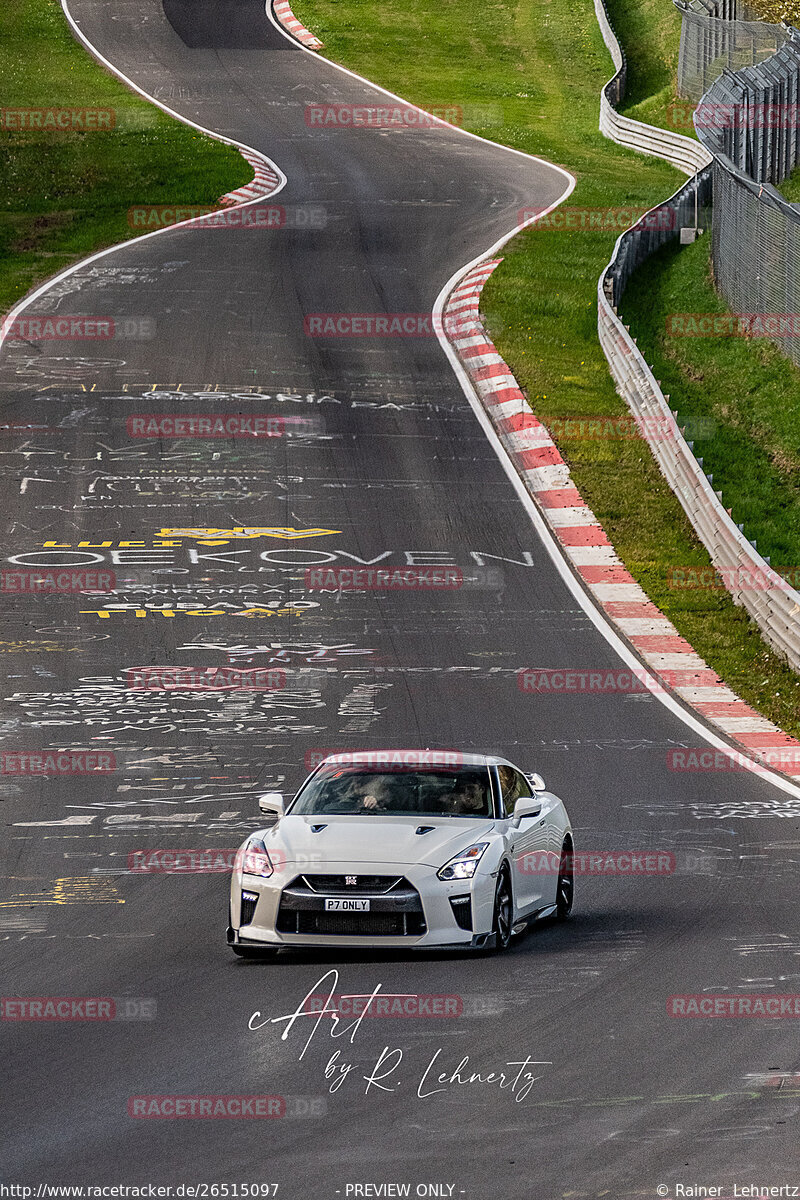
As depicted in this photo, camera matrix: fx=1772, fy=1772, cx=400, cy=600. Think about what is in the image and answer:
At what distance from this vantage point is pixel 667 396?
28.8 metres

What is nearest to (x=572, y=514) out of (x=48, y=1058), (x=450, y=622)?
(x=450, y=622)

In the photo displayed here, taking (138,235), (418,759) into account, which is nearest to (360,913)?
(418,759)

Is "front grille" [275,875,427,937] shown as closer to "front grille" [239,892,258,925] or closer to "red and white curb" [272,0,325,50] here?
"front grille" [239,892,258,925]

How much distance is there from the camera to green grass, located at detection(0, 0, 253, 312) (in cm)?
3806

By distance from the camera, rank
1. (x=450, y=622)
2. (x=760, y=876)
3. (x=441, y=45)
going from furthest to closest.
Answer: (x=441, y=45) → (x=450, y=622) → (x=760, y=876)

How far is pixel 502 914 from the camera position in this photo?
1029 cm

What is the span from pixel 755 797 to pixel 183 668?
638 cm

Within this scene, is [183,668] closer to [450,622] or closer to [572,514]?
[450,622]

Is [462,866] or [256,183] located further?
[256,183]

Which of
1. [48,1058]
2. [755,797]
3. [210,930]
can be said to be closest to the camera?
[48,1058]

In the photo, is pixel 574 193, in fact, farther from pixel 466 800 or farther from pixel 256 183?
pixel 466 800

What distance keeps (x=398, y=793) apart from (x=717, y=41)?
4447 cm

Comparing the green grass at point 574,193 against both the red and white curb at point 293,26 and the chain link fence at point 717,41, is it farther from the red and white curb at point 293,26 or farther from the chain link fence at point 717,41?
the chain link fence at point 717,41

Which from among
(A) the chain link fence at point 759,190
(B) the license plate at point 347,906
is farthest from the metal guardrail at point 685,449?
(B) the license plate at point 347,906
